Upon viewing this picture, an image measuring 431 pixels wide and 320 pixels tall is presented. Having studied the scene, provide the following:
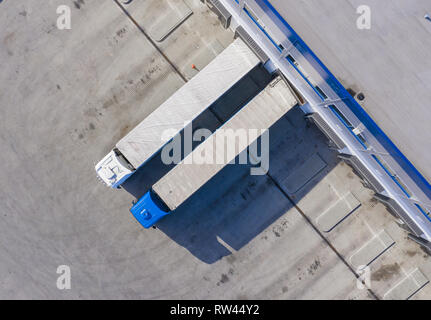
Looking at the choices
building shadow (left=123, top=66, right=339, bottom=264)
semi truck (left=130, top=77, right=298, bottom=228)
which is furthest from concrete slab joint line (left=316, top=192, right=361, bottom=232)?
semi truck (left=130, top=77, right=298, bottom=228)

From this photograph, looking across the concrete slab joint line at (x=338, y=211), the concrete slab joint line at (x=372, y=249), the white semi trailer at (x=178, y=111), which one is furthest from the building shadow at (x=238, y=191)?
the concrete slab joint line at (x=372, y=249)

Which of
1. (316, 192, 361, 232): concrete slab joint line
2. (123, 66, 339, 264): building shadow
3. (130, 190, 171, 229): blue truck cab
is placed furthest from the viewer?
(316, 192, 361, 232): concrete slab joint line

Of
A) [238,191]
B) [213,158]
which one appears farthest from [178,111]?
[238,191]

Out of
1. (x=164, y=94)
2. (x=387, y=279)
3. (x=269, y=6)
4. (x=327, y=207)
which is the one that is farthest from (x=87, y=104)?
(x=387, y=279)

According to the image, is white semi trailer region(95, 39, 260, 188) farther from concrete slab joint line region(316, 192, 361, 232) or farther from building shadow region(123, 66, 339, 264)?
concrete slab joint line region(316, 192, 361, 232)

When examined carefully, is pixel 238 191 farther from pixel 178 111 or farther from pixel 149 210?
pixel 178 111
